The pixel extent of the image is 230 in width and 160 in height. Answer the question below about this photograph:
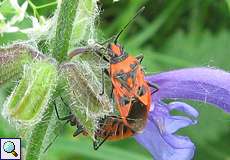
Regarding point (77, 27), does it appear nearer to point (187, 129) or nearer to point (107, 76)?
point (107, 76)

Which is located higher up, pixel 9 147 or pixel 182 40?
pixel 182 40

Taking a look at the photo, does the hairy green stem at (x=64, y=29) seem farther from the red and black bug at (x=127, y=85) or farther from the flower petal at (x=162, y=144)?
the flower petal at (x=162, y=144)

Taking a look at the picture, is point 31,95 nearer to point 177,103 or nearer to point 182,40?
point 177,103

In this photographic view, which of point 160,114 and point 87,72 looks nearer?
point 87,72

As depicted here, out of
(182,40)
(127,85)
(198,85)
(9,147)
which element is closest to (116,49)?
(127,85)

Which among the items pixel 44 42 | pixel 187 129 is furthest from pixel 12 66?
pixel 187 129
